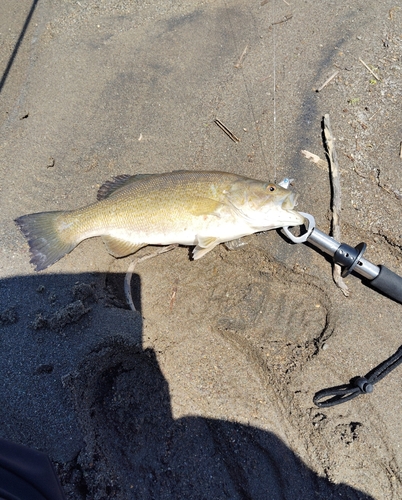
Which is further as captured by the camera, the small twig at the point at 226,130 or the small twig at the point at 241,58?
the small twig at the point at 241,58

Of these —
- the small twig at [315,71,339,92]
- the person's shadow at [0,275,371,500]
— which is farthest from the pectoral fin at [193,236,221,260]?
the small twig at [315,71,339,92]

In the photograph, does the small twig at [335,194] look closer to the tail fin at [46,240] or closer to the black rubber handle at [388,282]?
the black rubber handle at [388,282]

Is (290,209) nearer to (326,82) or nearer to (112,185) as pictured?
(112,185)

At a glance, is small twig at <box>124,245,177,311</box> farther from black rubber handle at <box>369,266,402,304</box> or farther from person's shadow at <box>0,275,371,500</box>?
black rubber handle at <box>369,266,402,304</box>

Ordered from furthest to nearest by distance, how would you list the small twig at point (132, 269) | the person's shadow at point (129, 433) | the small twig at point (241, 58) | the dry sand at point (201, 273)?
1. the small twig at point (241, 58)
2. the small twig at point (132, 269)
3. the dry sand at point (201, 273)
4. the person's shadow at point (129, 433)

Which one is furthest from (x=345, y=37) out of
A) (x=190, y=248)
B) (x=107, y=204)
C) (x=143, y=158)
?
(x=107, y=204)

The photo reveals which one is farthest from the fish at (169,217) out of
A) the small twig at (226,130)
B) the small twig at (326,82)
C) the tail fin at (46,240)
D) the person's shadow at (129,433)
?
the small twig at (326,82)
